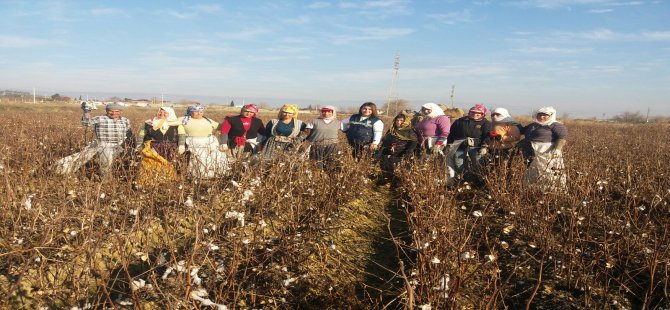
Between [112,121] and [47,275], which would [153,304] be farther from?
[112,121]

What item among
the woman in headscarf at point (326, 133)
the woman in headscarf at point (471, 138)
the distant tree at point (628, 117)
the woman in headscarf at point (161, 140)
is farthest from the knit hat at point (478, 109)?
the distant tree at point (628, 117)

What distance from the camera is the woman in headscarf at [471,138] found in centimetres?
588

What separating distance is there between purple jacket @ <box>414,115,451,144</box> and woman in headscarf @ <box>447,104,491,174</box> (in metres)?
0.17

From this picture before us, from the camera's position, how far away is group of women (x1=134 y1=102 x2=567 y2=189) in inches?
212

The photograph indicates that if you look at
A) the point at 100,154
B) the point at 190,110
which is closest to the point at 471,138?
the point at 190,110

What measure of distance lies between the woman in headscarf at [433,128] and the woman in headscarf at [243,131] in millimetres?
2378

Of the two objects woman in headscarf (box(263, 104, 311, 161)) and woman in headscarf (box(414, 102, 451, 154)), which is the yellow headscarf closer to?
woman in headscarf (box(263, 104, 311, 161))

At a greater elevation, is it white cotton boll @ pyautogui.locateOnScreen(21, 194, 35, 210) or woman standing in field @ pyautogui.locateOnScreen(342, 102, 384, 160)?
woman standing in field @ pyautogui.locateOnScreen(342, 102, 384, 160)

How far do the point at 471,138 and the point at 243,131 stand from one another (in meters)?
3.27

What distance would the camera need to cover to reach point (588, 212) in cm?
356

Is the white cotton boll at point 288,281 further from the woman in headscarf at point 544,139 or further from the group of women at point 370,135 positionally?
the woman in headscarf at point 544,139

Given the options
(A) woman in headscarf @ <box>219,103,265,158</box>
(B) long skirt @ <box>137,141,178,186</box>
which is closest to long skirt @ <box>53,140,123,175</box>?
(B) long skirt @ <box>137,141,178,186</box>

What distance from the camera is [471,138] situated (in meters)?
5.86

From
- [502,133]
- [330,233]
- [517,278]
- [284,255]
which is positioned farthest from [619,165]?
[284,255]
